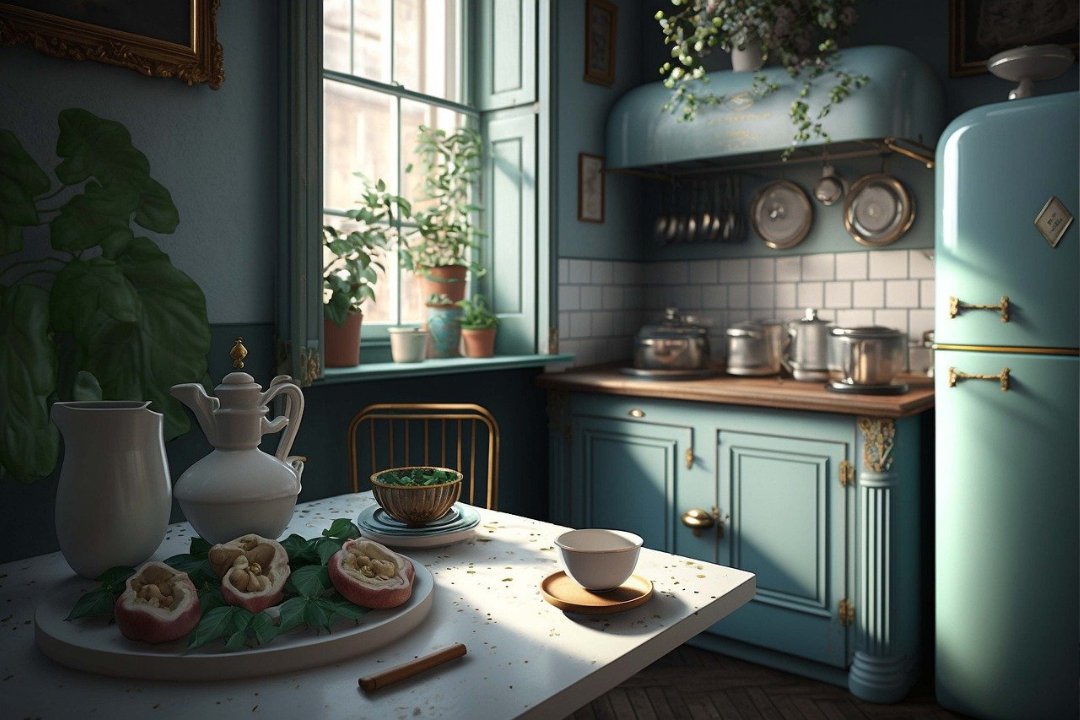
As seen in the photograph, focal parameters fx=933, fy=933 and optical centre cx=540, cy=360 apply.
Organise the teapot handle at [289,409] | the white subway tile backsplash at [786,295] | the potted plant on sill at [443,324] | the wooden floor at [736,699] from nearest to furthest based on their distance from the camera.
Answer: the teapot handle at [289,409] < the wooden floor at [736,699] < the potted plant on sill at [443,324] < the white subway tile backsplash at [786,295]

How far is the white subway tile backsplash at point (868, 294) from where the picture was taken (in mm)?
3453

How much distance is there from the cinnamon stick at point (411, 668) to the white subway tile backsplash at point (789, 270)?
2.83m

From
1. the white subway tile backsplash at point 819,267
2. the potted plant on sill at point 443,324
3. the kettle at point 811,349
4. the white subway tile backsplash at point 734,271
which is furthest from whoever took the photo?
the white subway tile backsplash at point 734,271

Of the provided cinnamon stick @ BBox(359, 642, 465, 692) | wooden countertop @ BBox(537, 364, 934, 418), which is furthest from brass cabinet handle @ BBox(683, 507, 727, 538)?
cinnamon stick @ BBox(359, 642, 465, 692)

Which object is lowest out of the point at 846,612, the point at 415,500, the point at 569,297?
the point at 846,612

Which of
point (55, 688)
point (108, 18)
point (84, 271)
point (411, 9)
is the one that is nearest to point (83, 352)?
point (84, 271)

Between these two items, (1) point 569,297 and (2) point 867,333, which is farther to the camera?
(1) point 569,297

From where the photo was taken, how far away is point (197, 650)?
3.50ft

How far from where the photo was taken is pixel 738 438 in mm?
3045

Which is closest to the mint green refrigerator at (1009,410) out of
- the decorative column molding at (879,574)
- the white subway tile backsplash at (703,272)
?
the decorative column molding at (879,574)

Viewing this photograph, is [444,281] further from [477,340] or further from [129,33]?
[129,33]

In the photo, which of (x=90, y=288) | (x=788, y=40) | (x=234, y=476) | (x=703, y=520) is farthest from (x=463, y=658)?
(x=788, y=40)

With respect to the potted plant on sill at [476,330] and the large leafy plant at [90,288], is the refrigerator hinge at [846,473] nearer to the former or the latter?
the potted plant on sill at [476,330]

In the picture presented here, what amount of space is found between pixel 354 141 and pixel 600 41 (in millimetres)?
1207
